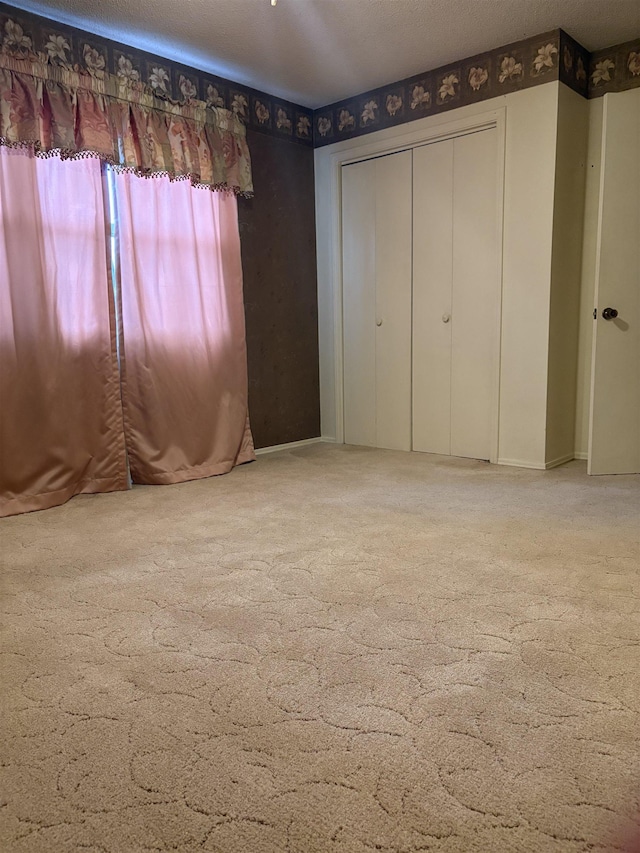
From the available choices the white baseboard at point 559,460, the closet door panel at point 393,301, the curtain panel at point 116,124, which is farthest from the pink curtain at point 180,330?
the white baseboard at point 559,460

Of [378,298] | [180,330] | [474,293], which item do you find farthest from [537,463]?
[180,330]

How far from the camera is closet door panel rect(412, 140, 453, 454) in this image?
3.96 m

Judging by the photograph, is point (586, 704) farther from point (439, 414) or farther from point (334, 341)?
point (334, 341)

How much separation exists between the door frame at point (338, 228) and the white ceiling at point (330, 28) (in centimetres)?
37

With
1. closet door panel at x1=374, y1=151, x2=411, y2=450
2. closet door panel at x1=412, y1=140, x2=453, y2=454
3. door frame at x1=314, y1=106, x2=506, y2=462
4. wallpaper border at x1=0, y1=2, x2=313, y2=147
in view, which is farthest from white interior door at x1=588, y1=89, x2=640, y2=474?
wallpaper border at x1=0, y1=2, x2=313, y2=147

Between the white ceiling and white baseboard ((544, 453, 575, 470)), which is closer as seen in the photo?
the white ceiling

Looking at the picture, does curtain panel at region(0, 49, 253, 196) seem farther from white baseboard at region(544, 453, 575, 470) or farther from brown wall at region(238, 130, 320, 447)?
white baseboard at region(544, 453, 575, 470)

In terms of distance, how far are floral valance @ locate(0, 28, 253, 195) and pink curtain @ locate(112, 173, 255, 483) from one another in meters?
0.13

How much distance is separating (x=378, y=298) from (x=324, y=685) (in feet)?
10.9

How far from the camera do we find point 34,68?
2930mm

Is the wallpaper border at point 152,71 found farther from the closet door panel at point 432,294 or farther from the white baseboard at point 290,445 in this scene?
the white baseboard at point 290,445

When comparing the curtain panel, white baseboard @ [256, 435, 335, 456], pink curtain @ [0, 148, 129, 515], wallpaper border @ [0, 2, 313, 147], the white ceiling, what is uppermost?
the white ceiling

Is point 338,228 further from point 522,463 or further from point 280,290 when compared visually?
point 522,463

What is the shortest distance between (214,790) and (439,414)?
3306 millimetres
